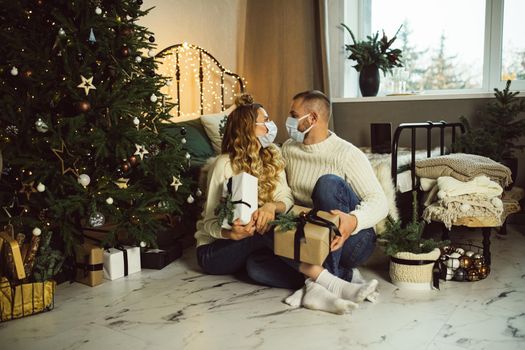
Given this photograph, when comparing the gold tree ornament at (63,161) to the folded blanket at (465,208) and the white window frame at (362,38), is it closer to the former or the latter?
the folded blanket at (465,208)

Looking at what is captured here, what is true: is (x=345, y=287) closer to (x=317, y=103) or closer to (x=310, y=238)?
(x=310, y=238)

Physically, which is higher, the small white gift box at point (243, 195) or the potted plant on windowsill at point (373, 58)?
the potted plant on windowsill at point (373, 58)

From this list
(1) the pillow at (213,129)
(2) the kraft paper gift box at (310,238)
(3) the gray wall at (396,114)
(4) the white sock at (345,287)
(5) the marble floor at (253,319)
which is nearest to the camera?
(5) the marble floor at (253,319)

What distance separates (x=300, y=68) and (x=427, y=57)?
1.07 m

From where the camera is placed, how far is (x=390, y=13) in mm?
4410

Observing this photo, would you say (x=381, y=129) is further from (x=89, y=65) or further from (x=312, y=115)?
(x=89, y=65)

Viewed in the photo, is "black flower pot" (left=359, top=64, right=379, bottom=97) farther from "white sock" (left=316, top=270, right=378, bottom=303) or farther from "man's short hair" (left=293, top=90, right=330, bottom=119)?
"white sock" (left=316, top=270, right=378, bottom=303)

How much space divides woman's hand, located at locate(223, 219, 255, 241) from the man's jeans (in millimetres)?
103

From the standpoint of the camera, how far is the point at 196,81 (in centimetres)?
425

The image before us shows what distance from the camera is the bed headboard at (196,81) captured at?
12.9ft

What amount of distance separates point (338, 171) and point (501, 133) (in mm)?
1764

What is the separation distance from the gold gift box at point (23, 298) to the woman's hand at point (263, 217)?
0.88 meters

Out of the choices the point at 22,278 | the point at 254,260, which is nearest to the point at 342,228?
the point at 254,260

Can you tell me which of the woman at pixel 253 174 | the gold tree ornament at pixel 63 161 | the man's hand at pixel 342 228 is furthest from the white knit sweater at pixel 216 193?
the gold tree ornament at pixel 63 161
